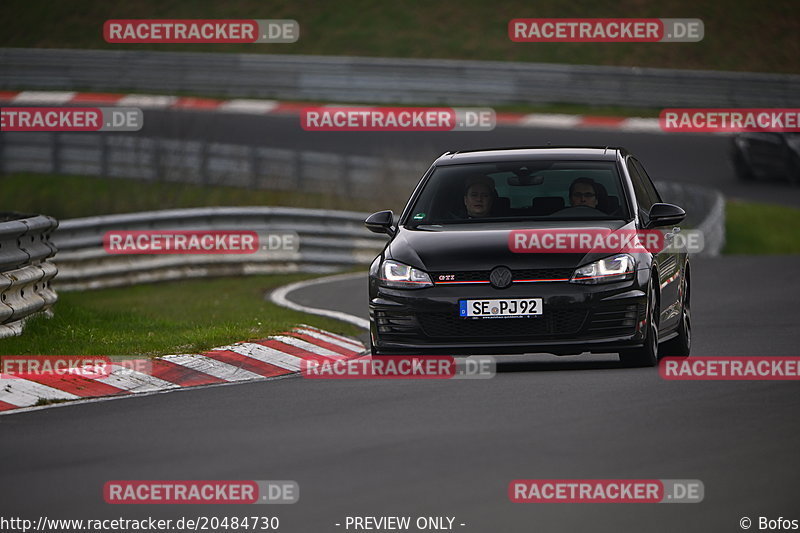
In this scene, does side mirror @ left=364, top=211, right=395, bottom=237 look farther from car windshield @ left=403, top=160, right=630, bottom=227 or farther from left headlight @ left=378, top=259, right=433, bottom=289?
left headlight @ left=378, top=259, right=433, bottom=289

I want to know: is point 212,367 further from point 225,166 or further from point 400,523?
point 225,166

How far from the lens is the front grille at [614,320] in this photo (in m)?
11.1

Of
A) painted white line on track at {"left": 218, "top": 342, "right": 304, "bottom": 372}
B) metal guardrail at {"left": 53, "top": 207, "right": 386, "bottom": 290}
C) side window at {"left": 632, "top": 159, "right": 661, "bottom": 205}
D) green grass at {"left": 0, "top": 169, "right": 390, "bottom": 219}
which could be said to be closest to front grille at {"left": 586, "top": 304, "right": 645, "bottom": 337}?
side window at {"left": 632, "top": 159, "right": 661, "bottom": 205}

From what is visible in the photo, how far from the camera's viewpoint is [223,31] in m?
44.7

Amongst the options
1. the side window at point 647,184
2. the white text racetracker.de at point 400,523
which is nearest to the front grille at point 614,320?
the side window at point 647,184

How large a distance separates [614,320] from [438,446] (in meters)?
2.94

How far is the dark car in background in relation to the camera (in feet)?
105

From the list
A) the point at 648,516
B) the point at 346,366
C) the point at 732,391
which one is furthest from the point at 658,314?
the point at 648,516

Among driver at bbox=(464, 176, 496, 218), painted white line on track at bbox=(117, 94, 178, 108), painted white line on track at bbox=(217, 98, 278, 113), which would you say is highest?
painted white line on track at bbox=(117, 94, 178, 108)

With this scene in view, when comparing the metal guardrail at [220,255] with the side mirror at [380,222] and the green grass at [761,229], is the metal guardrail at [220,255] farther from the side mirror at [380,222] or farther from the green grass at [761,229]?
the side mirror at [380,222]

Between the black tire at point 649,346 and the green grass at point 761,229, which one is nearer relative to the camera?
the black tire at point 649,346

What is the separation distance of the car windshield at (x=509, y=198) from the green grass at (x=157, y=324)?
80.8 inches

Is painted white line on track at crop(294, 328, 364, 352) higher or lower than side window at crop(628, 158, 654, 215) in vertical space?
lower

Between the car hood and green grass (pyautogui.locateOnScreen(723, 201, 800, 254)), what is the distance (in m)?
15.8
